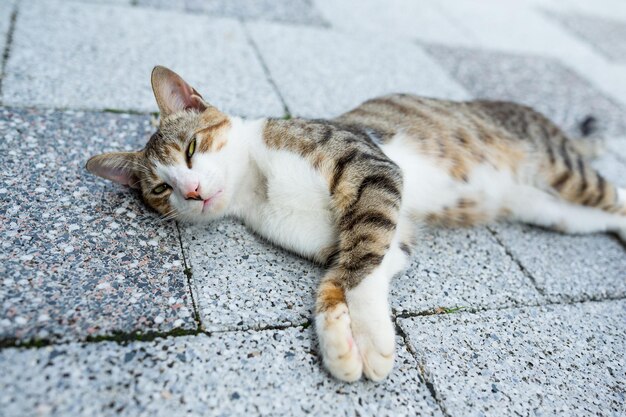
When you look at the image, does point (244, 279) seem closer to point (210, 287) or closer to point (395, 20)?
point (210, 287)

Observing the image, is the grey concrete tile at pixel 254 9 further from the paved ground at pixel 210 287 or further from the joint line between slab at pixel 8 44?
the joint line between slab at pixel 8 44

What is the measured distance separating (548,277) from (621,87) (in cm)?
352

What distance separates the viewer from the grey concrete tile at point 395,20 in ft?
16.9

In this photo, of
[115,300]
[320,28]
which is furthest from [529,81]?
[115,300]

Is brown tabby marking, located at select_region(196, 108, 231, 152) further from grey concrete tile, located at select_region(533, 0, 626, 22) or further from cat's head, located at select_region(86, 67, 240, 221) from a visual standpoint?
grey concrete tile, located at select_region(533, 0, 626, 22)


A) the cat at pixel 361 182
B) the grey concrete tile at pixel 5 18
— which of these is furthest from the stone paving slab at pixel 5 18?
the cat at pixel 361 182

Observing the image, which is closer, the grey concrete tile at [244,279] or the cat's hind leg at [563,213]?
the grey concrete tile at [244,279]

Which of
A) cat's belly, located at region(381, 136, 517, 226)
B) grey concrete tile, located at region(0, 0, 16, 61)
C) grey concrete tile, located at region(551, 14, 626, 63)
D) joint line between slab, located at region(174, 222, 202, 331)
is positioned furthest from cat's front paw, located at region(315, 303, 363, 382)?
grey concrete tile, located at region(551, 14, 626, 63)

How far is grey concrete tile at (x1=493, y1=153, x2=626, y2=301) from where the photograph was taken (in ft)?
8.43

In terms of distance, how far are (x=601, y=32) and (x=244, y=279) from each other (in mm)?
6458

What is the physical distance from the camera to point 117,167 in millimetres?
2424

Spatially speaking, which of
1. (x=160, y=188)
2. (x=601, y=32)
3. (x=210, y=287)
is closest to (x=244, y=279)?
(x=210, y=287)

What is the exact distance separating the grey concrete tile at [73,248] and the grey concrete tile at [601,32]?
5727 mm

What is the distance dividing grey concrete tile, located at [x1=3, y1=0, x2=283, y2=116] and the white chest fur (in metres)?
1.12
